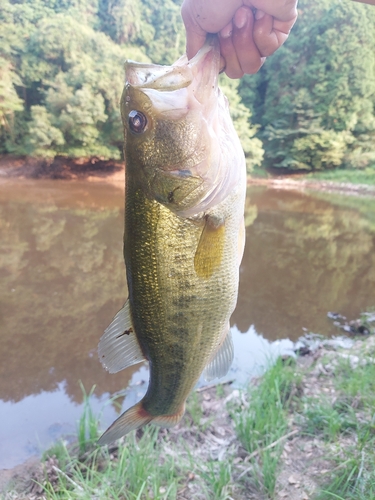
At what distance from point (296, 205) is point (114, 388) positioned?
14.8 metres

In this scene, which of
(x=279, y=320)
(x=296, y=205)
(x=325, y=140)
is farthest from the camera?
(x=325, y=140)

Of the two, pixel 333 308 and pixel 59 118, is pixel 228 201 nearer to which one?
pixel 333 308

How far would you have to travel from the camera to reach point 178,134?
133 cm

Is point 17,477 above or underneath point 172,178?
underneath

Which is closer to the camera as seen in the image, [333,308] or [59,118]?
[333,308]

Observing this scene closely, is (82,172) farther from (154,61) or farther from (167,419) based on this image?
(167,419)

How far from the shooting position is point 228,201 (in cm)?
141

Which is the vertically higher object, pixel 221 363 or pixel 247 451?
pixel 221 363

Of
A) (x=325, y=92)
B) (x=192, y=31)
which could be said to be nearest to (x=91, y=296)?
(x=192, y=31)

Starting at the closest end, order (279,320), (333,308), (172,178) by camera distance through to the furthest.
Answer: (172,178) < (279,320) < (333,308)

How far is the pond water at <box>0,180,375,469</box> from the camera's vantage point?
13.9ft

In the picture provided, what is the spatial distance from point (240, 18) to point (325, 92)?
31544 mm

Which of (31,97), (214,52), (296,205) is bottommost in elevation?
(296,205)

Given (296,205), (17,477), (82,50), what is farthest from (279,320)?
(82,50)
